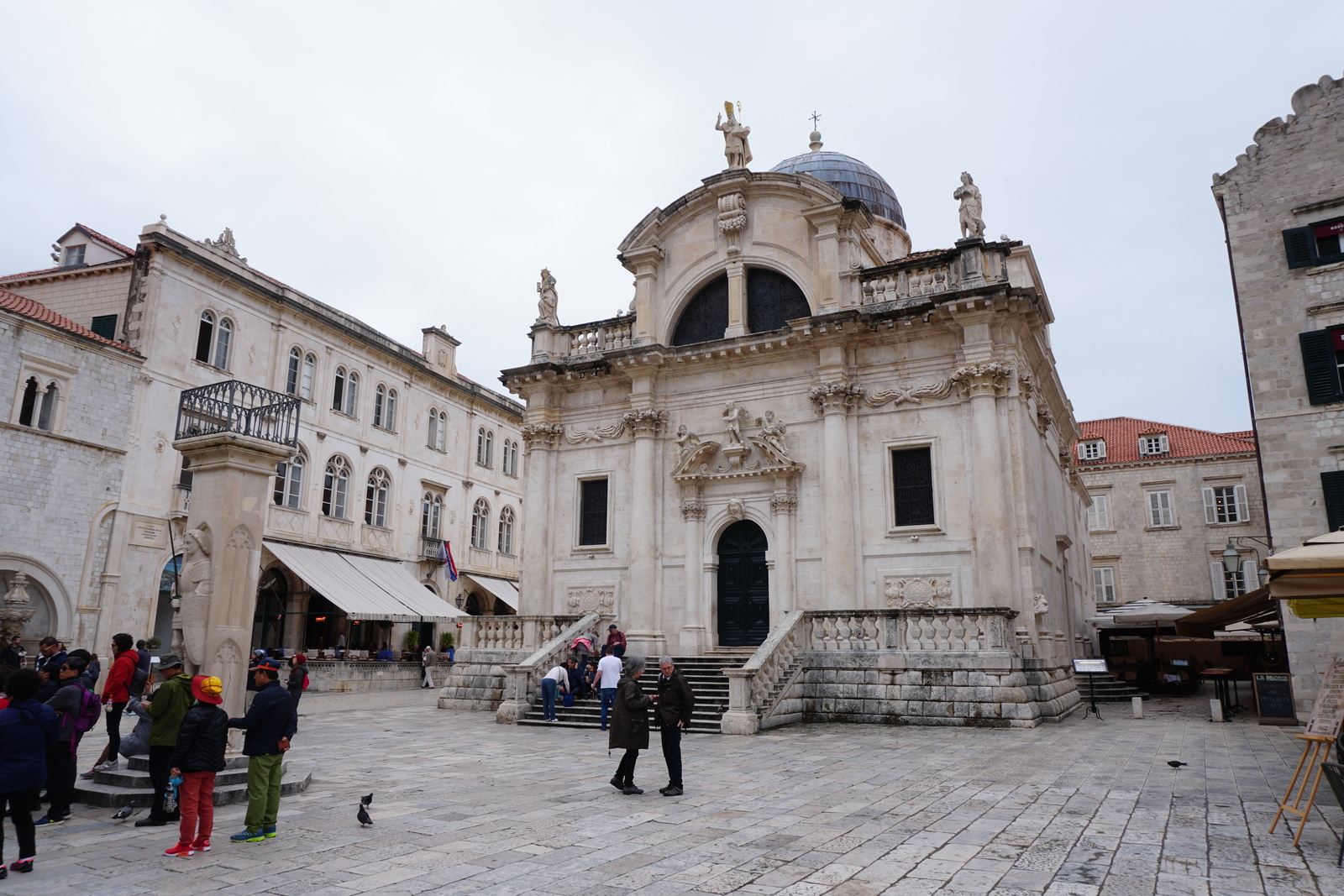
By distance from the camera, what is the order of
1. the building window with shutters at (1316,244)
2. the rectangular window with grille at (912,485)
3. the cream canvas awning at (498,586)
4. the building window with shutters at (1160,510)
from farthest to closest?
the building window with shutters at (1160,510)
the cream canvas awning at (498,586)
the rectangular window with grille at (912,485)
the building window with shutters at (1316,244)

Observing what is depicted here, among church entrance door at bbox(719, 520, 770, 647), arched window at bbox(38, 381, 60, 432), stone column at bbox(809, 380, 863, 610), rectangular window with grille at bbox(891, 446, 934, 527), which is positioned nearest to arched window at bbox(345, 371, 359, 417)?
arched window at bbox(38, 381, 60, 432)

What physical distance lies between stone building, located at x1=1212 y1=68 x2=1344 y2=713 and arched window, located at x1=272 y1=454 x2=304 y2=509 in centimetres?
2816

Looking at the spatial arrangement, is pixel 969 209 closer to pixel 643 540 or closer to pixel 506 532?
pixel 643 540

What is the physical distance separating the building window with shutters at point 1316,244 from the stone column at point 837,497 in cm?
949

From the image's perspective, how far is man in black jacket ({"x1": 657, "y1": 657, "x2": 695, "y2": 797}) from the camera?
9.56m

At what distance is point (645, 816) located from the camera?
8484mm

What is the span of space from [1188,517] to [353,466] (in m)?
37.3

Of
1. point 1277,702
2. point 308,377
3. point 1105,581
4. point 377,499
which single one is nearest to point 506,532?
point 377,499

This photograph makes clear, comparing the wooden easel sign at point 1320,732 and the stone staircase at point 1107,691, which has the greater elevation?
the wooden easel sign at point 1320,732

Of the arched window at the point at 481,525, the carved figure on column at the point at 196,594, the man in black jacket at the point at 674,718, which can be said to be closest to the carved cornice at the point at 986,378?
the man in black jacket at the point at 674,718

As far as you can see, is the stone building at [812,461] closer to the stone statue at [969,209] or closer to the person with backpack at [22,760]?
the stone statue at [969,209]

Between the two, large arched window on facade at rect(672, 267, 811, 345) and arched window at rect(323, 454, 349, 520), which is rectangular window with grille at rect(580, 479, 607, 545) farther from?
arched window at rect(323, 454, 349, 520)

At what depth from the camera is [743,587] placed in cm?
2150

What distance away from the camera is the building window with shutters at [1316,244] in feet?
60.6
